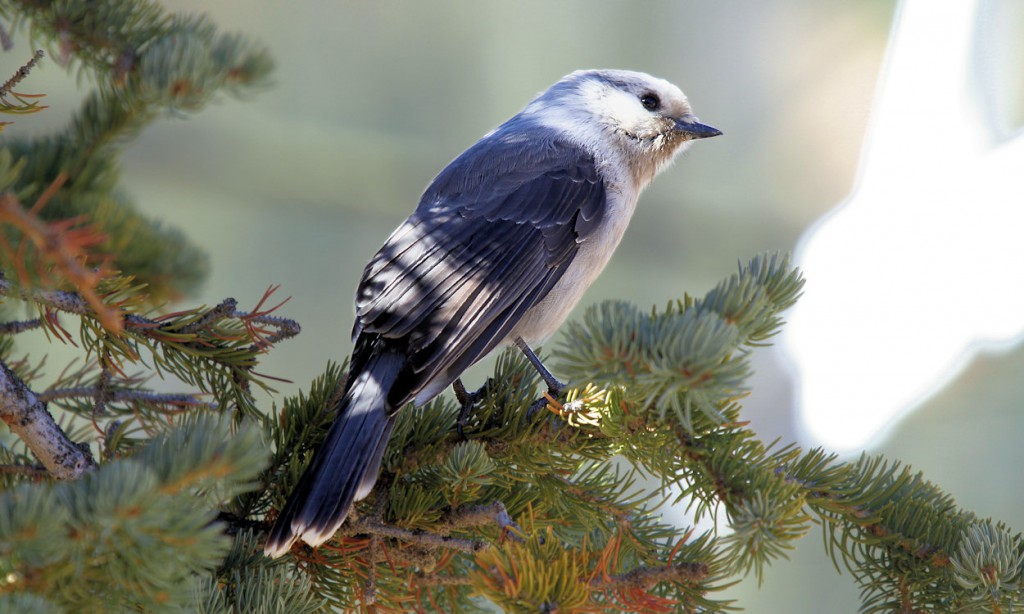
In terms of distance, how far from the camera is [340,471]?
3.11ft

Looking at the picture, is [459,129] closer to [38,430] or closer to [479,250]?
[479,250]

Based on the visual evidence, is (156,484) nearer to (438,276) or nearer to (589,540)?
(589,540)

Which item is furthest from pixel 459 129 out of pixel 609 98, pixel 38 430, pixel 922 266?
pixel 38 430

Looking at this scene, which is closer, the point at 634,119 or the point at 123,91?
the point at 123,91

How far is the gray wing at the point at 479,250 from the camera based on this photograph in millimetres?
1256

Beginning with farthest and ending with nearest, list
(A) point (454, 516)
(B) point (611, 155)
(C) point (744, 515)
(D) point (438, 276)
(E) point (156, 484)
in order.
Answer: (B) point (611, 155), (D) point (438, 276), (A) point (454, 516), (C) point (744, 515), (E) point (156, 484)

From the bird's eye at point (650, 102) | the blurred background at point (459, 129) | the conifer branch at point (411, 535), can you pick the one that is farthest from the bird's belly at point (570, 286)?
the blurred background at point (459, 129)

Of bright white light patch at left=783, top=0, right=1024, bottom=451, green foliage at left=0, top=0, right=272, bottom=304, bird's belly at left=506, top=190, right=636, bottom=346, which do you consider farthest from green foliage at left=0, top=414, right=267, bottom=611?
bright white light patch at left=783, top=0, right=1024, bottom=451

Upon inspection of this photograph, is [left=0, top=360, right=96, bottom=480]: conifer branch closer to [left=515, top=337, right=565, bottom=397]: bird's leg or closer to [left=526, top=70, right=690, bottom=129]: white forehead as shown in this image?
[left=515, top=337, right=565, bottom=397]: bird's leg

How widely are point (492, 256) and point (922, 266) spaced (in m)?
1.77

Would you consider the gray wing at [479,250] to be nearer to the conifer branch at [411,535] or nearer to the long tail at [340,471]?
the long tail at [340,471]

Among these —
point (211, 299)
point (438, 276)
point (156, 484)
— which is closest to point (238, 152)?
point (211, 299)

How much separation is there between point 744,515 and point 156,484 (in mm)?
485

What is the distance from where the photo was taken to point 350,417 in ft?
3.42
